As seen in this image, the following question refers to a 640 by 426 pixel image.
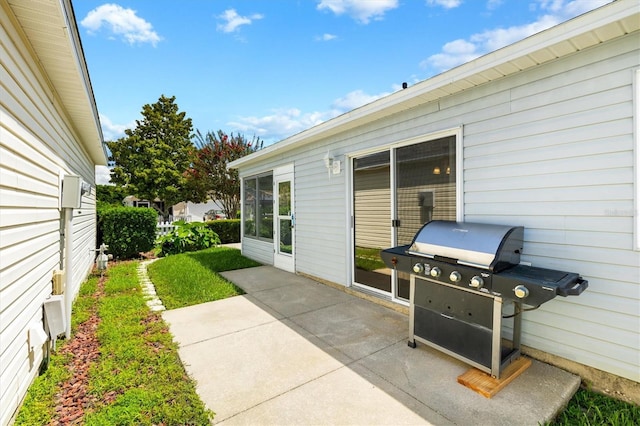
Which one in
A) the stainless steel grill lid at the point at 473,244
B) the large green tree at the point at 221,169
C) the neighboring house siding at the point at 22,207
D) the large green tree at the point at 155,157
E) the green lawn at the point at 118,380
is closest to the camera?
the neighboring house siding at the point at 22,207

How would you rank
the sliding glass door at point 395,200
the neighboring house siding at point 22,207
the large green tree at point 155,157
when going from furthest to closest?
the large green tree at point 155,157
the sliding glass door at point 395,200
the neighboring house siding at point 22,207

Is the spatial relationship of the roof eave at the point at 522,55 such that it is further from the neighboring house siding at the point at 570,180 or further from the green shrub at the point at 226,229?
the green shrub at the point at 226,229

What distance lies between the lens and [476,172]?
291 centimetres

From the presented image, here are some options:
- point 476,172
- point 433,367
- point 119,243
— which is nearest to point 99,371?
point 433,367

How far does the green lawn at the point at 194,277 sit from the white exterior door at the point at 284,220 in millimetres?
903

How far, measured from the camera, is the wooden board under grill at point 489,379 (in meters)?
2.11

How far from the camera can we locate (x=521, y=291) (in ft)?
6.44

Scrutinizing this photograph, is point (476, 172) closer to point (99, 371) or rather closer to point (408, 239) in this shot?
point (408, 239)

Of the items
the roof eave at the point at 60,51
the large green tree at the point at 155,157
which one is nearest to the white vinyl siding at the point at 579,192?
the roof eave at the point at 60,51

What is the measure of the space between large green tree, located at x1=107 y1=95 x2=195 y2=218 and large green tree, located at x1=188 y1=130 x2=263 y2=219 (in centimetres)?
315

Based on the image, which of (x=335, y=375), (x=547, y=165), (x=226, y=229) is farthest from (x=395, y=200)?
(x=226, y=229)

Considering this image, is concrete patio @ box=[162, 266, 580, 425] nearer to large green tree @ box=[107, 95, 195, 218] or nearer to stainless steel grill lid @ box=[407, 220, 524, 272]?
stainless steel grill lid @ box=[407, 220, 524, 272]

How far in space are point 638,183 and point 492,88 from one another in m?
1.36

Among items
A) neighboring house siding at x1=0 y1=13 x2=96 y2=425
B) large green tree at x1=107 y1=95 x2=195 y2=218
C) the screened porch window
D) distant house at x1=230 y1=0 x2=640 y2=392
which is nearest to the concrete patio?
distant house at x1=230 y1=0 x2=640 y2=392
